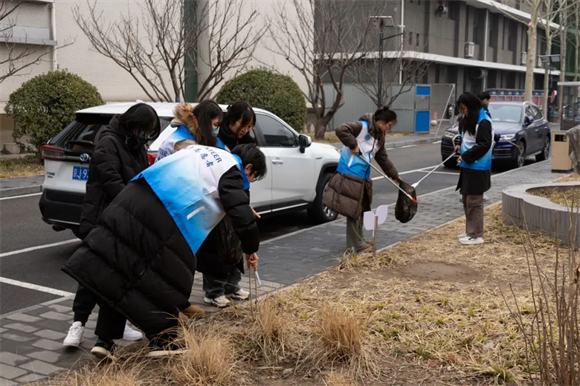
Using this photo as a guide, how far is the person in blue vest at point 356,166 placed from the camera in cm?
729

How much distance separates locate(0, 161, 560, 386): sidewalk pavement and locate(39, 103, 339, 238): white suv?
49cm

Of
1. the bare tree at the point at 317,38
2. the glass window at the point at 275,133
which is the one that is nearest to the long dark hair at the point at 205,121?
the glass window at the point at 275,133

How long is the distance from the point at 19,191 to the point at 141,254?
939 centimetres

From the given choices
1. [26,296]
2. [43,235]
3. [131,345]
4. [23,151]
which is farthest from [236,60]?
[131,345]

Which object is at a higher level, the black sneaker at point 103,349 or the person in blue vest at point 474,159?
the person in blue vest at point 474,159

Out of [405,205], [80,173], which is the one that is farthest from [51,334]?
[405,205]

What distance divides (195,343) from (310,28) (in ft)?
79.7

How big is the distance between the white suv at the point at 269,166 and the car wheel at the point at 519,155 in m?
8.58

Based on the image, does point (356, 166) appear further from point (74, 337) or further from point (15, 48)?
point (15, 48)

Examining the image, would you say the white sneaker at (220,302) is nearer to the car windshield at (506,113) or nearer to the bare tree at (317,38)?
the car windshield at (506,113)

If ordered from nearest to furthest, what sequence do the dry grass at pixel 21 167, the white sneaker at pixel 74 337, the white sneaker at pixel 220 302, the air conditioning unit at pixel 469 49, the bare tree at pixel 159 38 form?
the white sneaker at pixel 74 337, the white sneaker at pixel 220 302, the dry grass at pixel 21 167, the bare tree at pixel 159 38, the air conditioning unit at pixel 469 49

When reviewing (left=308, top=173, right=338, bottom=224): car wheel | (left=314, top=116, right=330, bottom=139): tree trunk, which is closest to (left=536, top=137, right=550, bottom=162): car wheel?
(left=314, top=116, right=330, bottom=139): tree trunk

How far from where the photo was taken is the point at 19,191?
12.7 metres

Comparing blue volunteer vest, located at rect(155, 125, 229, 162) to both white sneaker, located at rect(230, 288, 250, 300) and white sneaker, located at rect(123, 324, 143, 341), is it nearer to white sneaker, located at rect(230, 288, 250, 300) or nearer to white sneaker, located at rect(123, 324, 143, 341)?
white sneaker, located at rect(230, 288, 250, 300)
